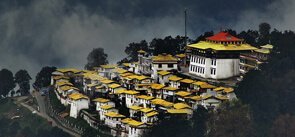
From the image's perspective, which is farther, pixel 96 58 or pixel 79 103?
pixel 96 58

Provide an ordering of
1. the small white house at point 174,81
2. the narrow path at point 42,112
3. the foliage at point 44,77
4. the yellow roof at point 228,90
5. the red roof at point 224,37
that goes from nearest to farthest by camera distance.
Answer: the yellow roof at point 228,90 → the small white house at point 174,81 → the narrow path at point 42,112 → the red roof at point 224,37 → the foliage at point 44,77

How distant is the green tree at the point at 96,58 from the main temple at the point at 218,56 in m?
12.8

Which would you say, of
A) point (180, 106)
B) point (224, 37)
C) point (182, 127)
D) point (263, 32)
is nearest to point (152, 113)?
point (180, 106)

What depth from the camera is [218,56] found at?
59.1m

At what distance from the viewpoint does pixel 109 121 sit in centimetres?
5497

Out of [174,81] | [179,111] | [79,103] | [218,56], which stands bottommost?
[79,103]

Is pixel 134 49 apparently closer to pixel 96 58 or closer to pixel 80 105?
pixel 96 58

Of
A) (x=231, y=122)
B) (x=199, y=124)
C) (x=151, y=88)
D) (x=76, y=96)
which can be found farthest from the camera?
(x=76, y=96)

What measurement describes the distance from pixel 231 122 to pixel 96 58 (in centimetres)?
2299

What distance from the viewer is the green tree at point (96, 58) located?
7262 cm

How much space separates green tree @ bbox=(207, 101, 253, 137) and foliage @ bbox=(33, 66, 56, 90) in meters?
21.4

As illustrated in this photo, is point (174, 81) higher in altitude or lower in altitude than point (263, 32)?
lower

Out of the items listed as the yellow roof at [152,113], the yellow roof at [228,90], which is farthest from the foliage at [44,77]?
the yellow roof at [228,90]

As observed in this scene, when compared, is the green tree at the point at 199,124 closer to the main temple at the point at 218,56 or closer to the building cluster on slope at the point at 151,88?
the building cluster on slope at the point at 151,88
